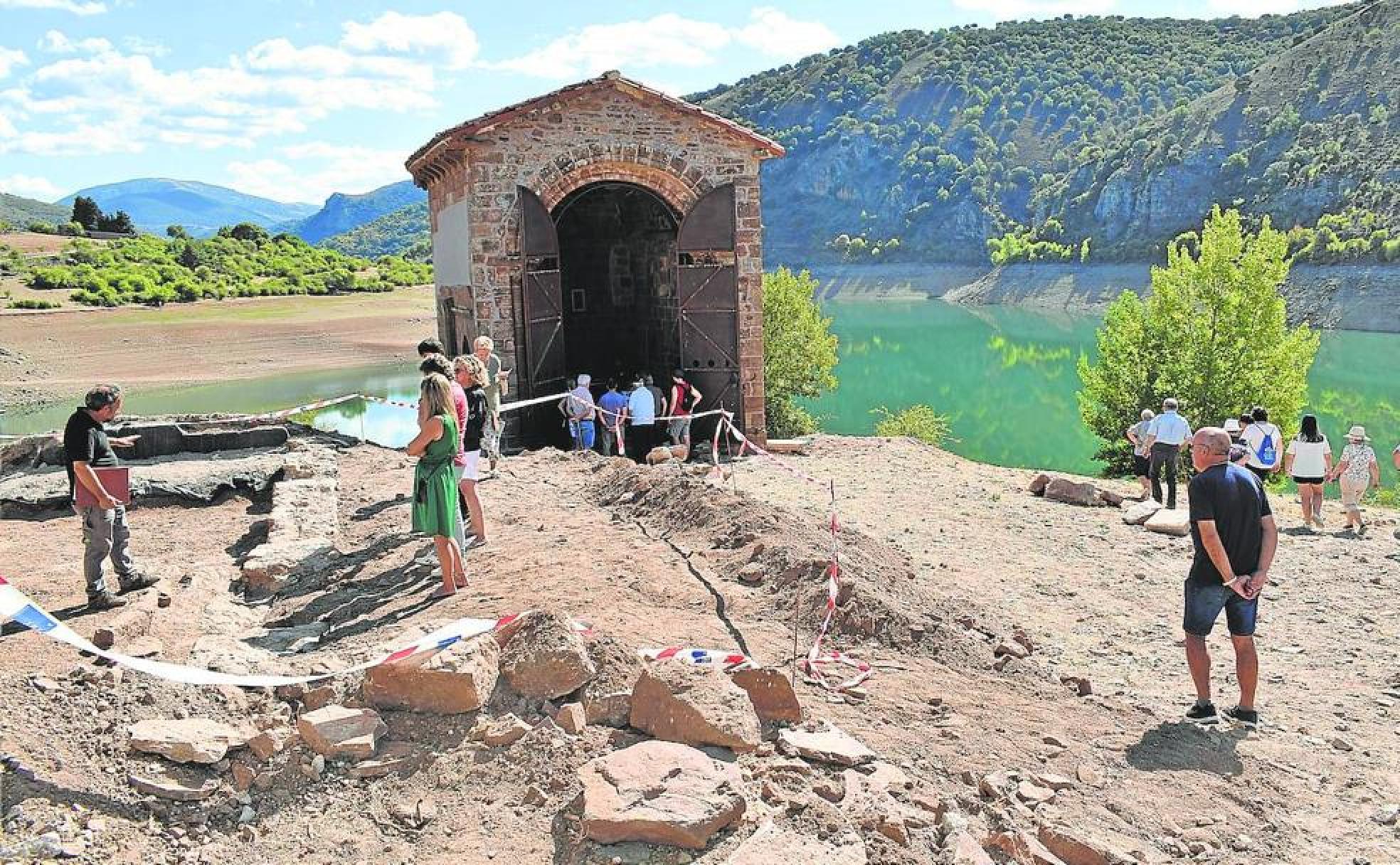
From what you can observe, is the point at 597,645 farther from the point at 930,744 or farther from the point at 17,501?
the point at 17,501

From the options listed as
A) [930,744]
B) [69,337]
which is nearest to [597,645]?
[930,744]

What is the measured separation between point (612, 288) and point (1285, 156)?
229ft

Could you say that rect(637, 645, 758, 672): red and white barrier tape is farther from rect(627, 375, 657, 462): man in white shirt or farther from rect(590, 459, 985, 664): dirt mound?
rect(627, 375, 657, 462): man in white shirt

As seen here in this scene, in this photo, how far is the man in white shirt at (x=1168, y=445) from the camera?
1249 centimetres

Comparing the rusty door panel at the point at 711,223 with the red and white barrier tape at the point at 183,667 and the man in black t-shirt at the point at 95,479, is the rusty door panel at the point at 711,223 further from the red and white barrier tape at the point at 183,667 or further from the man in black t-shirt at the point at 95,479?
the red and white barrier tape at the point at 183,667

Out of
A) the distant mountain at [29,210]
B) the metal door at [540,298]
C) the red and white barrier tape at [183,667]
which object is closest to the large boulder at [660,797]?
the red and white barrier tape at [183,667]

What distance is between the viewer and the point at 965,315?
77375 mm

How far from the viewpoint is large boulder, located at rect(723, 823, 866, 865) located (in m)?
3.86

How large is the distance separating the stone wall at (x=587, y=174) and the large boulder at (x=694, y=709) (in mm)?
11084

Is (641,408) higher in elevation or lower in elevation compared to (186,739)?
higher

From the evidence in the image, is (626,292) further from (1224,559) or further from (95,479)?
(1224,559)

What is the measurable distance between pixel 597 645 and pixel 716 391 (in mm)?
11581

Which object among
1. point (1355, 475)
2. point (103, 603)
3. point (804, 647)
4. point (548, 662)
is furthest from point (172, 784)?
point (1355, 475)

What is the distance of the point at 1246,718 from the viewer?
612 centimetres
